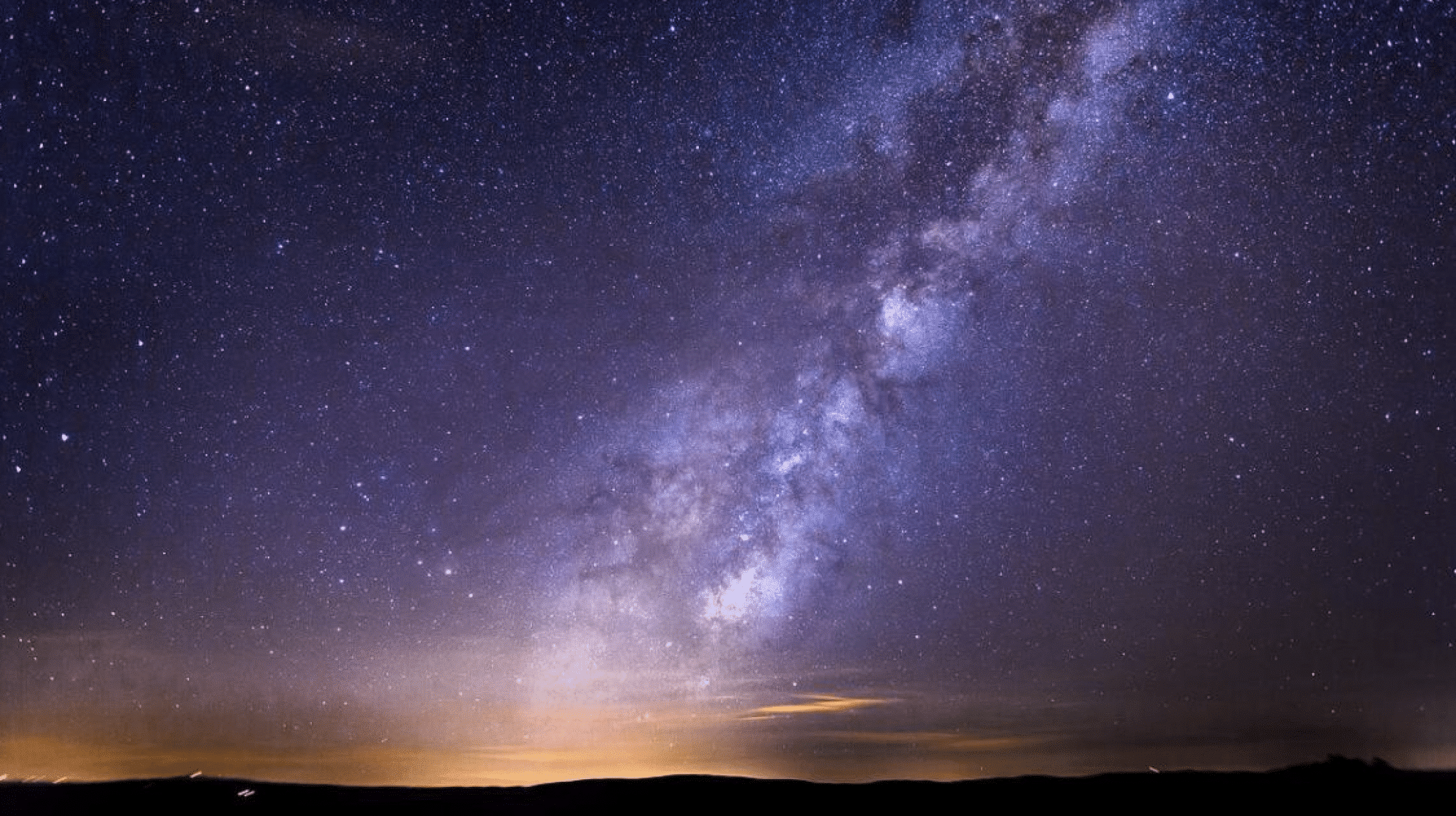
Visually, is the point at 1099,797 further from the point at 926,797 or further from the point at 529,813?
the point at 529,813

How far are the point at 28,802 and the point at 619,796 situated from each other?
37.9 ft

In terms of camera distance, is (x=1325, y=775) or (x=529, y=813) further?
(x=1325, y=775)

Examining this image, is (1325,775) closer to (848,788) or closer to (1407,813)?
(1407,813)

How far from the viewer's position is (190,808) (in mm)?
17516

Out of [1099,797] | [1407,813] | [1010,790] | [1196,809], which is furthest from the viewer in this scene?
[1010,790]

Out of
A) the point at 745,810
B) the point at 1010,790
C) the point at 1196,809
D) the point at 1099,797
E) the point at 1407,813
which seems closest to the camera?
the point at 1407,813

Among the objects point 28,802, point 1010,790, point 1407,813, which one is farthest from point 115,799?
point 1407,813

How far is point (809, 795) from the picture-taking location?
2056cm

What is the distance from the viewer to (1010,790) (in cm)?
2092

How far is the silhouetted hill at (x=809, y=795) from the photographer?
18.0 metres

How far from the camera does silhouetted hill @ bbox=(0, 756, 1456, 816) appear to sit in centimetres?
1795

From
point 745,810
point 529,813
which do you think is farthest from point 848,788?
point 529,813

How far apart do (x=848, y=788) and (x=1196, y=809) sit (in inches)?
278

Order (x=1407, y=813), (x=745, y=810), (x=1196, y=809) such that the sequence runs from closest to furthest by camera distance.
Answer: (x=1407, y=813), (x=1196, y=809), (x=745, y=810)
